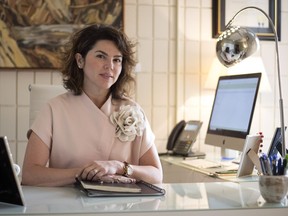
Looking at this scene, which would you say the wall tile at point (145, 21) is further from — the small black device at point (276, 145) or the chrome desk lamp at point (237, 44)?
the small black device at point (276, 145)

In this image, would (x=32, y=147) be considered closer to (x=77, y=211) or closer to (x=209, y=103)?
(x=77, y=211)

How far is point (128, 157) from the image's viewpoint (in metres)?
1.81

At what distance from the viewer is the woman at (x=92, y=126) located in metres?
1.71

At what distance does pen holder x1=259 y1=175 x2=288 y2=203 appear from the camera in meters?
1.26

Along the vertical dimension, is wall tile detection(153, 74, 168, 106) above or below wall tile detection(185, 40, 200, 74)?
below

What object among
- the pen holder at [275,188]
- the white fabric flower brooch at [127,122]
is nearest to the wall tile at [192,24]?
the white fabric flower brooch at [127,122]

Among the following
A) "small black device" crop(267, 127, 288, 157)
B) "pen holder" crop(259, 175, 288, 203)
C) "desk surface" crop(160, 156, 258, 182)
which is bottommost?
"desk surface" crop(160, 156, 258, 182)

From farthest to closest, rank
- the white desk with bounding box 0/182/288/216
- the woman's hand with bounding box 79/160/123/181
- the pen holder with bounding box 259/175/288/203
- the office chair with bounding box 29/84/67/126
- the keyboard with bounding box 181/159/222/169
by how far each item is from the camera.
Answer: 1. the office chair with bounding box 29/84/67/126
2. the keyboard with bounding box 181/159/222/169
3. the woman's hand with bounding box 79/160/123/181
4. the pen holder with bounding box 259/175/288/203
5. the white desk with bounding box 0/182/288/216

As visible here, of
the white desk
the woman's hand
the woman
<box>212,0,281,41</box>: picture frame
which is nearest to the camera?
the white desk

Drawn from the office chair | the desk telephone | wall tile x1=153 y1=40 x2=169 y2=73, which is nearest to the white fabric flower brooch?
the office chair

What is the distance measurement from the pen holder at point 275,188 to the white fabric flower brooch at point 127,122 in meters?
0.60

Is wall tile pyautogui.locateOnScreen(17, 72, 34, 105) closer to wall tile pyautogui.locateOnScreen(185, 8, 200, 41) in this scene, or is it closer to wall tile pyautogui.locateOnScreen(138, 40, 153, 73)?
wall tile pyautogui.locateOnScreen(138, 40, 153, 73)

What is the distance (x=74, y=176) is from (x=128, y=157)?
0.29 metres

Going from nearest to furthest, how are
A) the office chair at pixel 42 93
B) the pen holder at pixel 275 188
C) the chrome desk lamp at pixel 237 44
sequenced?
the pen holder at pixel 275 188, the chrome desk lamp at pixel 237 44, the office chair at pixel 42 93
